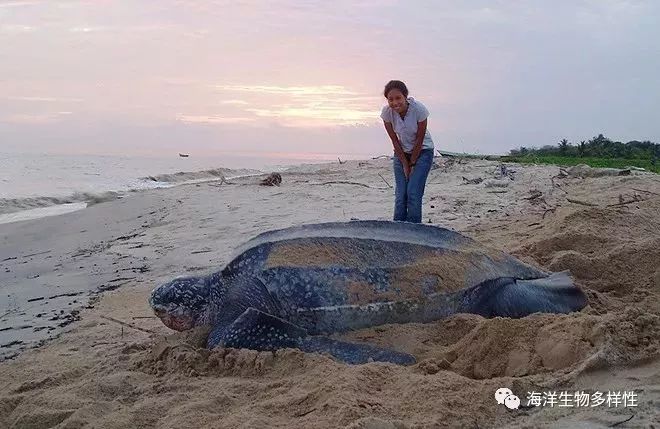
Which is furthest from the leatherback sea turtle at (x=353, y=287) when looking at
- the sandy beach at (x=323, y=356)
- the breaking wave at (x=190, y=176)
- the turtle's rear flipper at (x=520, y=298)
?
the breaking wave at (x=190, y=176)

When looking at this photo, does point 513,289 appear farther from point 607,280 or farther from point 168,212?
point 168,212

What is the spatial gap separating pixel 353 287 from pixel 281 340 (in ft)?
1.35

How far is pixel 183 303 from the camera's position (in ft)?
9.46

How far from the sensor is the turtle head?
9.46 ft

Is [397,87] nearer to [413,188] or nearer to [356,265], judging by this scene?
[413,188]

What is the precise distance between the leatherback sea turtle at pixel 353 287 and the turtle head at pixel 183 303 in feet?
0.14

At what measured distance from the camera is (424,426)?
62.2 inches

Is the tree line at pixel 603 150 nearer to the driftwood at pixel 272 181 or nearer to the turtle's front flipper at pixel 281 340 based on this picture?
the driftwood at pixel 272 181

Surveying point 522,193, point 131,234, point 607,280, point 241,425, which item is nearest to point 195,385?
point 241,425

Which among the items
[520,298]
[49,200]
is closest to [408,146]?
[520,298]

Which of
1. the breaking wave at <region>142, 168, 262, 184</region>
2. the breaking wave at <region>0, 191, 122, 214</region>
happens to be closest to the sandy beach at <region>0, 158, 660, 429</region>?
the breaking wave at <region>0, 191, 122, 214</region>

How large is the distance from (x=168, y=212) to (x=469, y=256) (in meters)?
5.38

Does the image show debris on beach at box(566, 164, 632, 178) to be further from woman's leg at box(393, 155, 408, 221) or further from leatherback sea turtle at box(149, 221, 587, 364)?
leatherback sea turtle at box(149, 221, 587, 364)

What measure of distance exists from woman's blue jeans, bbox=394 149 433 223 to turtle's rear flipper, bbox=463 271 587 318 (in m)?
1.59
